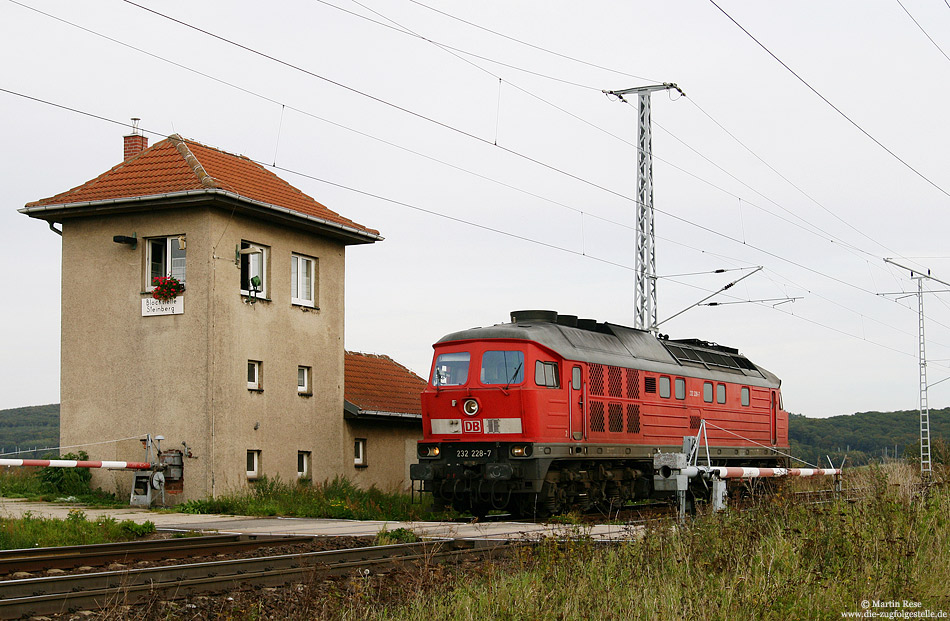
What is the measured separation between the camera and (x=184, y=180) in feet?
71.2

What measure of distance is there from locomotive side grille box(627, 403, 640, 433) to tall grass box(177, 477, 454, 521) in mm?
4392

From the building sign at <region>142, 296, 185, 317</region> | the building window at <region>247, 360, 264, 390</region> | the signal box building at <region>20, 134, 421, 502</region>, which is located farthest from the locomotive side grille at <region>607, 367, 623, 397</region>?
the building sign at <region>142, 296, 185, 317</region>

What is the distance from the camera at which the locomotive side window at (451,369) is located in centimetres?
1947

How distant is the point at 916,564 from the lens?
9500 millimetres

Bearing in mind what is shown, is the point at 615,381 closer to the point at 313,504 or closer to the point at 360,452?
the point at 313,504

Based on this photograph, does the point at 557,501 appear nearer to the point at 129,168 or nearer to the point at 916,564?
the point at 916,564

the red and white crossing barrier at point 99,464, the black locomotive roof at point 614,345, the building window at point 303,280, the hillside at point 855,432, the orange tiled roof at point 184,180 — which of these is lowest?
the hillside at point 855,432

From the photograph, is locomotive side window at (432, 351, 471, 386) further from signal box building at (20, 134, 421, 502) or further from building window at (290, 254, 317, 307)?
building window at (290, 254, 317, 307)

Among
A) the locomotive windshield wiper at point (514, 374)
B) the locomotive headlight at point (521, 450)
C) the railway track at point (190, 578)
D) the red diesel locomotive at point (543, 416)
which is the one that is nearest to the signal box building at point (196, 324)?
the red diesel locomotive at point (543, 416)

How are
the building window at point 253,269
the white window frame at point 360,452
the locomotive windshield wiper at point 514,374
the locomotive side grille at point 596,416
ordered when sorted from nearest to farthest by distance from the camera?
the locomotive windshield wiper at point 514,374 < the locomotive side grille at point 596,416 < the building window at point 253,269 < the white window frame at point 360,452

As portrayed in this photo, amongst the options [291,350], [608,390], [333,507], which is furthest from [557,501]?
[291,350]

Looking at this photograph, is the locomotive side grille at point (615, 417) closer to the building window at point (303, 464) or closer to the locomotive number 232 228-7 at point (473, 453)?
the locomotive number 232 228-7 at point (473, 453)

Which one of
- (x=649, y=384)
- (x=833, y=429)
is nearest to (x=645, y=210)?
(x=649, y=384)

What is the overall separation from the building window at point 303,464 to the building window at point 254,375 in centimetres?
205
